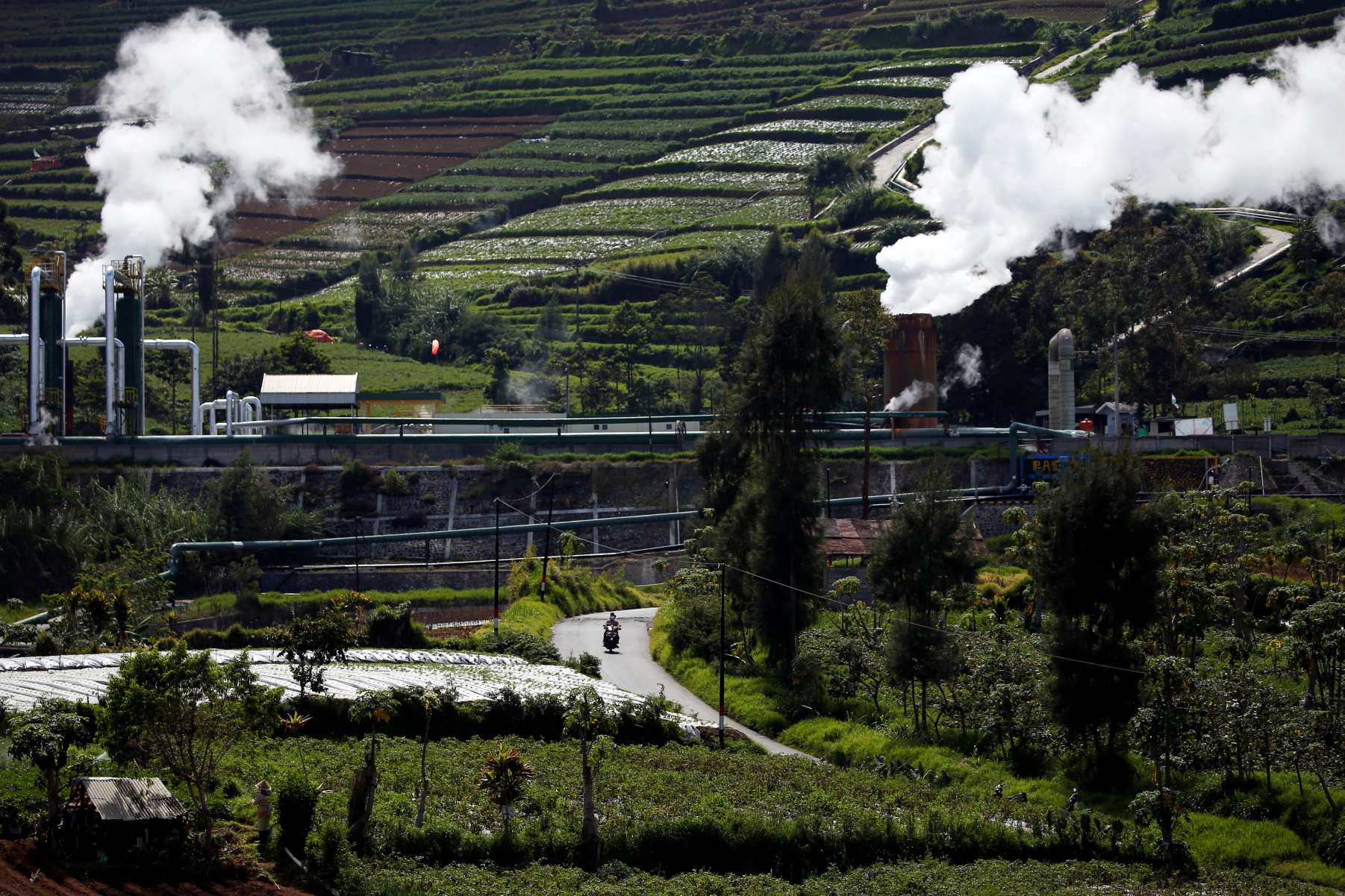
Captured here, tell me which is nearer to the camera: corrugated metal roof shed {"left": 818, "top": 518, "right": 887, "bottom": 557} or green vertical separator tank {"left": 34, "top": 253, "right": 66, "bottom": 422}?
corrugated metal roof shed {"left": 818, "top": 518, "right": 887, "bottom": 557}

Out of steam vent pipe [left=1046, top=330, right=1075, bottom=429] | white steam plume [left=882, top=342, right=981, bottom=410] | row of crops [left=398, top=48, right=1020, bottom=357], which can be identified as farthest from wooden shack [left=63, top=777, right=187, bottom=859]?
row of crops [left=398, top=48, right=1020, bottom=357]

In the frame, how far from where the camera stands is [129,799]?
2400 cm

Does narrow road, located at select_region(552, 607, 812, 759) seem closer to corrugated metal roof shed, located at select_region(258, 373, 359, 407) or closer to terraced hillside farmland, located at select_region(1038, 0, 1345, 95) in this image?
corrugated metal roof shed, located at select_region(258, 373, 359, 407)

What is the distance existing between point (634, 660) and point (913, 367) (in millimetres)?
37218

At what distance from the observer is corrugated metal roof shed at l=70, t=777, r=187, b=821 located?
2350cm

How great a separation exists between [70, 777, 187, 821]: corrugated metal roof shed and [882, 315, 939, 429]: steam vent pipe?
2291 inches

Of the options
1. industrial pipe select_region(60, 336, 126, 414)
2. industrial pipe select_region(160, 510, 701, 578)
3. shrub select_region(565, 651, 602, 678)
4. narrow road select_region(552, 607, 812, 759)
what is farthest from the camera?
industrial pipe select_region(60, 336, 126, 414)

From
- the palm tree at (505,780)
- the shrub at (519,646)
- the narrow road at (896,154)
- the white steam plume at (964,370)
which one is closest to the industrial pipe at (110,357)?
the shrub at (519,646)

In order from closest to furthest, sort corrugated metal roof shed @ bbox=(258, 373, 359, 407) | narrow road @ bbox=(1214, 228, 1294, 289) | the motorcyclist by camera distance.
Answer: the motorcyclist → corrugated metal roof shed @ bbox=(258, 373, 359, 407) → narrow road @ bbox=(1214, 228, 1294, 289)

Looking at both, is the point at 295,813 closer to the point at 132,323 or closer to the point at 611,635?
the point at 611,635

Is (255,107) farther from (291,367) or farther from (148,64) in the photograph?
(291,367)

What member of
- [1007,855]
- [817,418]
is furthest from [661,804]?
[817,418]

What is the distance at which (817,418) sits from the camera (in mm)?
44031

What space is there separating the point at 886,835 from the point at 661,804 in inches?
187
